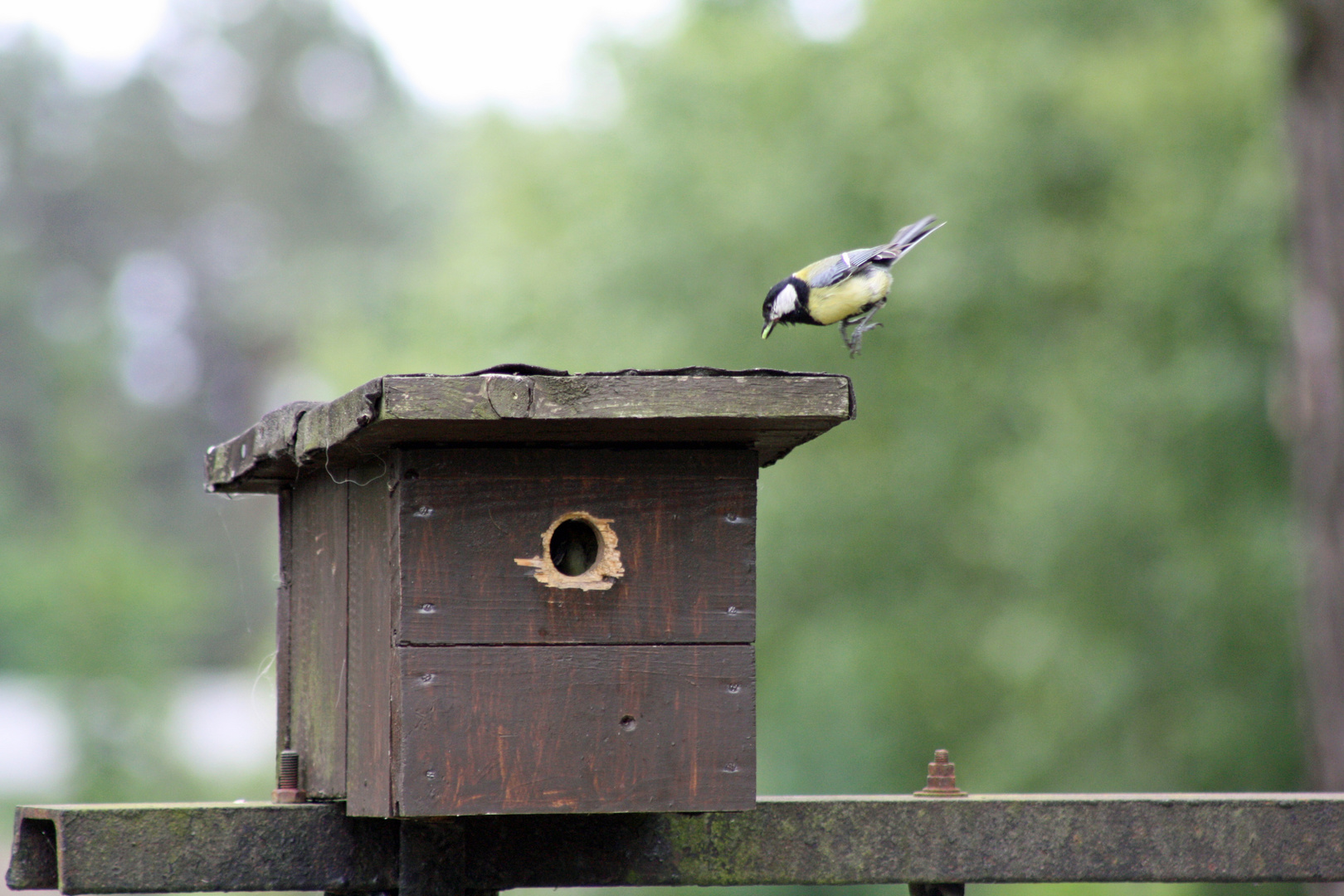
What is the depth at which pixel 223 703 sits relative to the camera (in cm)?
2855

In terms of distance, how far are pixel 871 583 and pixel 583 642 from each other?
29.4 feet

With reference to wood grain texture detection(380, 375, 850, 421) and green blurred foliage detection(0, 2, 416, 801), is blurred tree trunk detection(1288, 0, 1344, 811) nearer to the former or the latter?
wood grain texture detection(380, 375, 850, 421)

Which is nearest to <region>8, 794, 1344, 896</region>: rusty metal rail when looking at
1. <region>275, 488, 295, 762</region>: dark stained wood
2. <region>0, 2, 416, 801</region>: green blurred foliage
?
<region>275, 488, 295, 762</region>: dark stained wood

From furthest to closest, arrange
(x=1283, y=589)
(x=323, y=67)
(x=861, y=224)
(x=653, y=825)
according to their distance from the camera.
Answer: (x=323, y=67), (x=861, y=224), (x=1283, y=589), (x=653, y=825)

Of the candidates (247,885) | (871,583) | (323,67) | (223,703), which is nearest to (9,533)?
(223,703)

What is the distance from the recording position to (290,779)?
2.66m

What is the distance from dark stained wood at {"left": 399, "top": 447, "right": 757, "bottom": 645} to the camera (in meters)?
2.19

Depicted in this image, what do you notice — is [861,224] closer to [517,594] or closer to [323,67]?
[517,594]

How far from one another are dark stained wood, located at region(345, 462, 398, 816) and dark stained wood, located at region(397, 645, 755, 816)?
0.06 metres

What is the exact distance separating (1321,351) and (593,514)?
15.2 ft

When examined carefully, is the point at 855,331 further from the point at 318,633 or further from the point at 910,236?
the point at 318,633

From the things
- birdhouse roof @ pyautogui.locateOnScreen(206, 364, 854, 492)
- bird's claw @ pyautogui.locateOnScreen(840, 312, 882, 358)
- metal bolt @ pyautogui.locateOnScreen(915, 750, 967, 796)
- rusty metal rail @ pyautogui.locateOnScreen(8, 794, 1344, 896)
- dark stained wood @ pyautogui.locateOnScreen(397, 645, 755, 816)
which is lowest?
rusty metal rail @ pyautogui.locateOnScreen(8, 794, 1344, 896)

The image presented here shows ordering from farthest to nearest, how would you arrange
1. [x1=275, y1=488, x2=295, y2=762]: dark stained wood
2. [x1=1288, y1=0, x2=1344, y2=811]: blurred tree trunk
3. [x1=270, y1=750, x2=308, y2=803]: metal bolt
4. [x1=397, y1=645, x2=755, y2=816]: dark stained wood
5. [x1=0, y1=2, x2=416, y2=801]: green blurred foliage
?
[x1=0, y1=2, x2=416, y2=801]: green blurred foliage, [x1=1288, y1=0, x2=1344, y2=811]: blurred tree trunk, [x1=275, y1=488, x2=295, y2=762]: dark stained wood, [x1=270, y1=750, x2=308, y2=803]: metal bolt, [x1=397, y1=645, x2=755, y2=816]: dark stained wood

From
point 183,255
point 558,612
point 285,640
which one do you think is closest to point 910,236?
point 558,612
